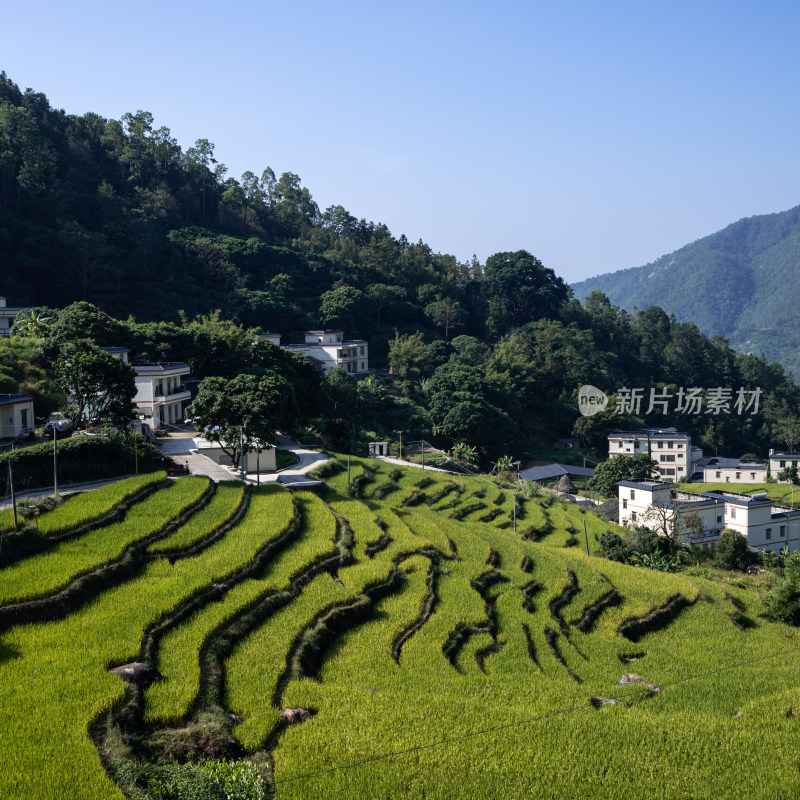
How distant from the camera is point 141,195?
6203 centimetres

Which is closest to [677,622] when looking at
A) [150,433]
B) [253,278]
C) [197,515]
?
[197,515]

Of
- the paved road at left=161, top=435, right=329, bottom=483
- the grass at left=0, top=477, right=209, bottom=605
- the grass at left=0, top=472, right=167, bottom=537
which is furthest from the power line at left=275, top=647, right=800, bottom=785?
the paved road at left=161, top=435, right=329, bottom=483

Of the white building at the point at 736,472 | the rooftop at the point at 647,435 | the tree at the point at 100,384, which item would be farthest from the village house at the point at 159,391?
the white building at the point at 736,472

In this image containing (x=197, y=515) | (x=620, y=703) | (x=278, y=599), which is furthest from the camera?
(x=197, y=515)

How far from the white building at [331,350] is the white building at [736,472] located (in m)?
25.0

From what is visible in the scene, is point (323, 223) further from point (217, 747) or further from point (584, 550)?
point (217, 747)

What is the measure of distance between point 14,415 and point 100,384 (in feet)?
8.72

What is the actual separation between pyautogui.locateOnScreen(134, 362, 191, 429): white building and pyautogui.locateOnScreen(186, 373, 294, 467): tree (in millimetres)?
6395

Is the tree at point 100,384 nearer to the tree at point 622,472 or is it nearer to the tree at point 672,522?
the tree at point 672,522

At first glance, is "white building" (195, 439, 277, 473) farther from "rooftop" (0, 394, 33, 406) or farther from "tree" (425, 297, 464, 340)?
"tree" (425, 297, 464, 340)

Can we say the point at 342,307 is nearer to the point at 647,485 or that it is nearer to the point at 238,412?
the point at 647,485

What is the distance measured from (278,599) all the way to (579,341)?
56191 mm

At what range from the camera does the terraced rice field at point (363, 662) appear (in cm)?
1008

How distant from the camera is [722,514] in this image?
A: 3288 cm
